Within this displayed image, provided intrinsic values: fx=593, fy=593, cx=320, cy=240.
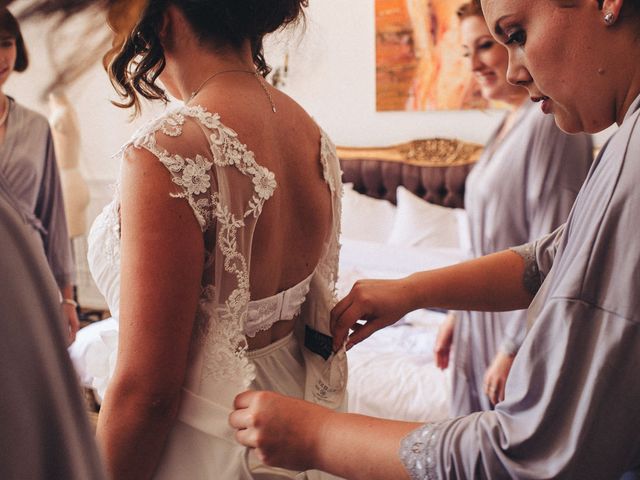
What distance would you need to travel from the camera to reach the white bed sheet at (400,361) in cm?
228

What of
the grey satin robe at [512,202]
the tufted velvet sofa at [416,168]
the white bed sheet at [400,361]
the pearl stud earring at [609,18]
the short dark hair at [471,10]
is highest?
the short dark hair at [471,10]

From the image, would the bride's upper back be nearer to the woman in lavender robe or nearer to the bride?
the bride

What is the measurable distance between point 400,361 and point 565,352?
2.05 metres

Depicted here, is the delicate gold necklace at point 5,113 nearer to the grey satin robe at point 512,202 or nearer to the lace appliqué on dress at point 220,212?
the lace appliqué on dress at point 220,212

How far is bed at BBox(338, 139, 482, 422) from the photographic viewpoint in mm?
2340

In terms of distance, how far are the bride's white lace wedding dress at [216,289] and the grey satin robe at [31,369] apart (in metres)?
0.47

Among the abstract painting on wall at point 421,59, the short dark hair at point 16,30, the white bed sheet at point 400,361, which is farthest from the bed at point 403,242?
the short dark hair at point 16,30

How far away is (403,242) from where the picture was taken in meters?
3.59

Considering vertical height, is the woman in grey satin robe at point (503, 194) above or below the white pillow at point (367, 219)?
above

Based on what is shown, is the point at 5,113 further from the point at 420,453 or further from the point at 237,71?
the point at 237,71

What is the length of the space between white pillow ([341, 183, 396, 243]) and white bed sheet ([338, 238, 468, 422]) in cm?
46

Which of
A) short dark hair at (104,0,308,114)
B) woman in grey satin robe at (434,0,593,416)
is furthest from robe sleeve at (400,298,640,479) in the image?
woman in grey satin robe at (434,0,593,416)

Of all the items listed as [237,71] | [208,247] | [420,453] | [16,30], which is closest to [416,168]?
[237,71]

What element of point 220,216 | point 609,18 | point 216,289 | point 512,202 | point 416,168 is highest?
point 609,18
